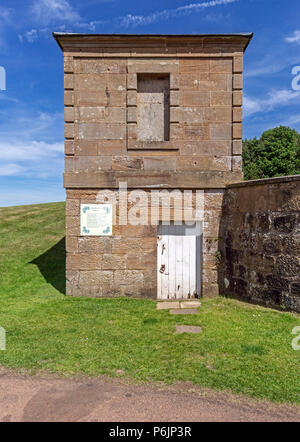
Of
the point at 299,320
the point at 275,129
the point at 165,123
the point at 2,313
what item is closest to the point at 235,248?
the point at 299,320

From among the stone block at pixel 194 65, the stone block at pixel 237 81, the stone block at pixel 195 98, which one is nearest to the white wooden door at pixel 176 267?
the stone block at pixel 195 98

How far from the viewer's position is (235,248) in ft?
23.6

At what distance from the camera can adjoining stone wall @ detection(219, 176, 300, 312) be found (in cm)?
600

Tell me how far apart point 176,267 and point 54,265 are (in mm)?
5766

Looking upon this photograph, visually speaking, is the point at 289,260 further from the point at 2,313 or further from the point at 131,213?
the point at 2,313

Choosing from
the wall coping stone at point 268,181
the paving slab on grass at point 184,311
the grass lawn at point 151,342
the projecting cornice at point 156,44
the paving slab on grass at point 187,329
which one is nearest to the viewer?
the grass lawn at point 151,342

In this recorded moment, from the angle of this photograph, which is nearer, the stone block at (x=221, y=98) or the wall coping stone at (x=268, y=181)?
the wall coping stone at (x=268, y=181)

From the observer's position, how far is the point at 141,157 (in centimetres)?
735

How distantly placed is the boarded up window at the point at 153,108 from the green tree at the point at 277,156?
24.2 metres

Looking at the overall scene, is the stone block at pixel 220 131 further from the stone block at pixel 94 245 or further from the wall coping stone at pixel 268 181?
the stone block at pixel 94 245

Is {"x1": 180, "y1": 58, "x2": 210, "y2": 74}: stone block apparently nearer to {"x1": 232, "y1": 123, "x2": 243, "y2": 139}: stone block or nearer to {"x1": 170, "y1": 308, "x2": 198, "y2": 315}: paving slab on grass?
{"x1": 232, "y1": 123, "x2": 243, "y2": 139}: stone block

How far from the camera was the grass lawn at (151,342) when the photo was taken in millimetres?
3828

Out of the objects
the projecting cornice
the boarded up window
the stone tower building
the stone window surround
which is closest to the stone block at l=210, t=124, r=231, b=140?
the stone tower building

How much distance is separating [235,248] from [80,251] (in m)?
4.44
